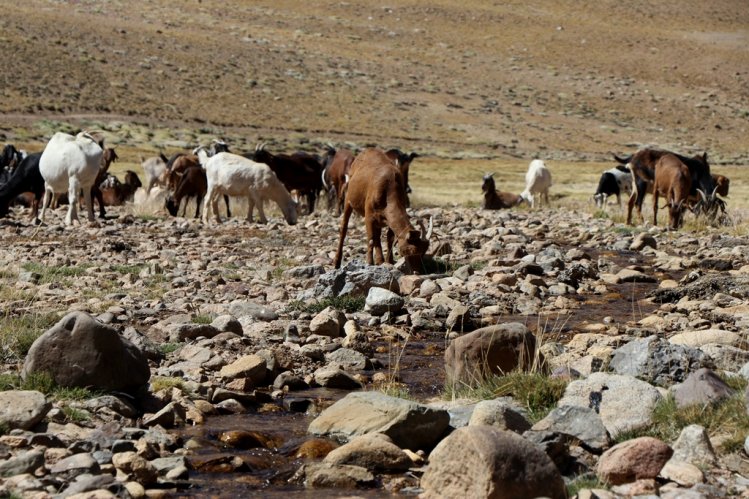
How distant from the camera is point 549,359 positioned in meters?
8.17

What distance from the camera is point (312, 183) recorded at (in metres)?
28.6

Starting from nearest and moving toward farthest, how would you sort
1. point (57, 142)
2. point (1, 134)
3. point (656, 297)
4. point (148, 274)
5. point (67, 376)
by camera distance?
point (67, 376), point (656, 297), point (148, 274), point (57, 142), point (1, 134)

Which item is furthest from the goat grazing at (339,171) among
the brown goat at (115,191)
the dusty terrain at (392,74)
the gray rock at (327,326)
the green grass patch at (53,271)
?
the dusty terrain at (392,74)

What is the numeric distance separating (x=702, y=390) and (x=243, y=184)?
17216 millimetres

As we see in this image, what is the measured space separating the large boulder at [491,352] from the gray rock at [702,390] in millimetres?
1381

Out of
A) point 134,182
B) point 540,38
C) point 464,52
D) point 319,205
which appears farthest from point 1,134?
point 540,38

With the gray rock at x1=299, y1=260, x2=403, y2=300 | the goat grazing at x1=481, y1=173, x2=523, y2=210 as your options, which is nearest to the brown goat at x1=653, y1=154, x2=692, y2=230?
the goat grazing at x1=481, y1=173, x2=523, y2=210

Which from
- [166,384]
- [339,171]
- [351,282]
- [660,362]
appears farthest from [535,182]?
[166,384]

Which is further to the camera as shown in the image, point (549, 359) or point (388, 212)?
point (388, 212)

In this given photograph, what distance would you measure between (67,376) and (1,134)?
152 feet

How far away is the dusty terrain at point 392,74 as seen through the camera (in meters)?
63.0

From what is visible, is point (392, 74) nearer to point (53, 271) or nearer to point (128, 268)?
point (128, 268)

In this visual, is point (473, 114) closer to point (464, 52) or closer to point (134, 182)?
point (464, 52)

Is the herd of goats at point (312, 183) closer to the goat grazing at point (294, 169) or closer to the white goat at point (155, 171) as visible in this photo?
the goat grazing at point (294, 169)
